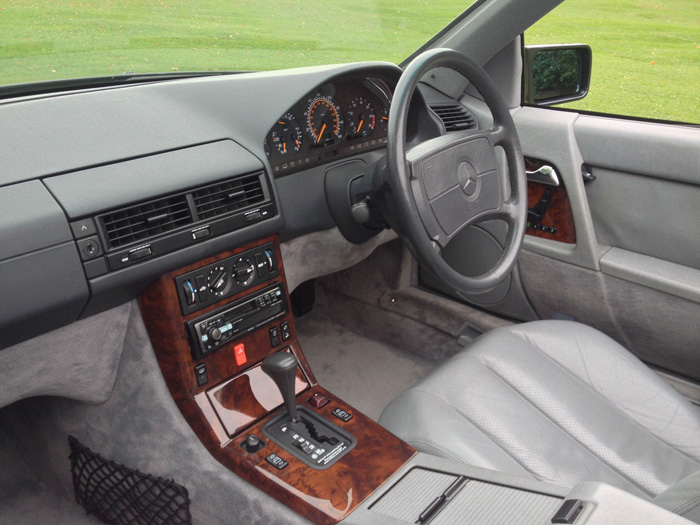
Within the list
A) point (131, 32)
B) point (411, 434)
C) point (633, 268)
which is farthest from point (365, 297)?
point (131, 32)

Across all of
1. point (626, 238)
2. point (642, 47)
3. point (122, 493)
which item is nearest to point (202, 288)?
point (122, 493)

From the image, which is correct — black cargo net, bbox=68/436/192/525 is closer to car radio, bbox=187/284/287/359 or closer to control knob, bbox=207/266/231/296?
car radio, bbox=187/284/287/359

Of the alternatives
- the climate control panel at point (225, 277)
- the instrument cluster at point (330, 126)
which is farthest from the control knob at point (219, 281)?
the instrument cluster at point (330, 126)

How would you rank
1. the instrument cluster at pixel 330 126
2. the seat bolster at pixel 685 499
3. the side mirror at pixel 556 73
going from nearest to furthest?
the seat bolster at pixel 685 499 → the instrument cluster at pixel 330 126 → the side mirror at pixel 556 73

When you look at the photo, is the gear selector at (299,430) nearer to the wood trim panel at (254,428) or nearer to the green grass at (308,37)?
the wood trim panel at (254,428)

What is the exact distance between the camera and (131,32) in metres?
1.56

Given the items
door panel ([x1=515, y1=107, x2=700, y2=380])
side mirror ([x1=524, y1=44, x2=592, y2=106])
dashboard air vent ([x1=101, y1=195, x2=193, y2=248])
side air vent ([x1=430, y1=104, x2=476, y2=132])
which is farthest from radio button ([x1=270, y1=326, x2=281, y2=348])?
side mirror ([x1=524, y1=44, x2=592, y2=106])

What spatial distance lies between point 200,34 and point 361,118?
0.51 m

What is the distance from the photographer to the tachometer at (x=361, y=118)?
74.9 inches

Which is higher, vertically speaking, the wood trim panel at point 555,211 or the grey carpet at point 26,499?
the wood trim panel at point 555,211

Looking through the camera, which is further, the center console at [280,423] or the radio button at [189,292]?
the radio button at [189,292]

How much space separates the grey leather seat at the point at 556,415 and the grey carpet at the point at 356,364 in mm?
750

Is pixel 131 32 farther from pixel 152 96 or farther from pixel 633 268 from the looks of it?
pixel 633 268

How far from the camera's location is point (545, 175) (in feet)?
7.14
